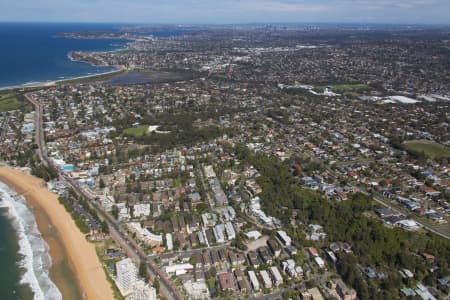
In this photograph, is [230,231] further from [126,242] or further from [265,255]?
[126,242]

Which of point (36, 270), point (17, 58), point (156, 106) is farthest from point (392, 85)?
point (17, 58)

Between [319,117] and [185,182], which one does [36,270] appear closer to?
[185,182]

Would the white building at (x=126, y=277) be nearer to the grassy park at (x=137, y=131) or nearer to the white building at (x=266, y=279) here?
the white building at (x=266, y=279)

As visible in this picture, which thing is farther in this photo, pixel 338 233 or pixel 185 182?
pixel 185 182

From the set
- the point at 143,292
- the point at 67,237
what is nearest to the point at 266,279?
the point at 143,292

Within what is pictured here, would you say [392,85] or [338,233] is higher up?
[392,85]

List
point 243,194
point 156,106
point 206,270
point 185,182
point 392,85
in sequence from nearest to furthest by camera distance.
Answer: point 206,270
point 243,194
point 185,182
point 156,106
point 392,85
